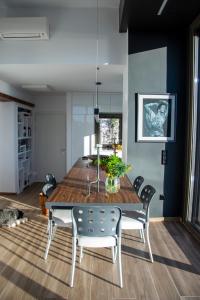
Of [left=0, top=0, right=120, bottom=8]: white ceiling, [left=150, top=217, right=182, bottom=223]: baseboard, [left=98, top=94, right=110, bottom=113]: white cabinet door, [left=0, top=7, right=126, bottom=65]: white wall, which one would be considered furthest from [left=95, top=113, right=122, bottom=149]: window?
[left=0, top=0, right=120, bottom=8]: white ceiling

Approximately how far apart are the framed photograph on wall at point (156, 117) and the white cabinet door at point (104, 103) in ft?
8.82

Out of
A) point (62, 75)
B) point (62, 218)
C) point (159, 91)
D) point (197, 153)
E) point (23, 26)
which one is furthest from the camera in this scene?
point (62, 75)

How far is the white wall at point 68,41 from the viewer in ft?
13.2

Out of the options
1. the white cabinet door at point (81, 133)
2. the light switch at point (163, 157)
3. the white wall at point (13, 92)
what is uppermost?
the white wall at point (13, 92)

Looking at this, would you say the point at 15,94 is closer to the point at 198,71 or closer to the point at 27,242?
the point at 27,242

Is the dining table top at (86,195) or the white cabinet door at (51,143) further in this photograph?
the white cabinet door at (51,143)

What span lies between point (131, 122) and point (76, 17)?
6.26 ft

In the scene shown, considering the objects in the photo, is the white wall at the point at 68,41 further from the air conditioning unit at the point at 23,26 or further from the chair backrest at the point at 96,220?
the chair backrest at the point at 96,220

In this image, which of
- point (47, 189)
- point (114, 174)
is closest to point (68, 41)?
point (47, 189)

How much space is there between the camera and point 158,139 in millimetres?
4184

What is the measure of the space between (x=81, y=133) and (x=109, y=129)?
0.77m

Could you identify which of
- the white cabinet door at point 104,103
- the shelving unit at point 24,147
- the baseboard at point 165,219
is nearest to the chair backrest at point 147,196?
the baseboard at point 165,219

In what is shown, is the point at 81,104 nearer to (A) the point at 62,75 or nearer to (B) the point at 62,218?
(A) the point at 62,75

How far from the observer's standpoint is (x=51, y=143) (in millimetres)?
7602
